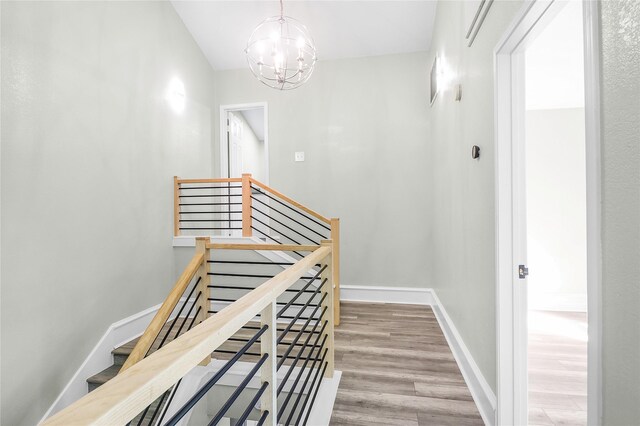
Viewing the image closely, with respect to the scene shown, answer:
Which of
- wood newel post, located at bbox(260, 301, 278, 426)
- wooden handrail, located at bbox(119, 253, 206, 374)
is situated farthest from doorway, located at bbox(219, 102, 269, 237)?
wood newel post, located at bbox(260, 301, 278, 426)

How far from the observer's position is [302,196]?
441 cm

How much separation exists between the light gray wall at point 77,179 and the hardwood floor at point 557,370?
325 cm

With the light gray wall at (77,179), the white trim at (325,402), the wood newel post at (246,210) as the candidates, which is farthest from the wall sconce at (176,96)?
the white trim at (325,402)

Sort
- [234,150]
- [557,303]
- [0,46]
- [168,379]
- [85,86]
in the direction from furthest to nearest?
[234,150] → [557,303] → [85,86] → [0,46] → [168,379]

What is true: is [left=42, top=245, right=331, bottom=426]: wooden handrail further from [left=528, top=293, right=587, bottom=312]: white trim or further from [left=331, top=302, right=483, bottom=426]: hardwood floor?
[left=528, top=293, right=587, bottom=312]: white trim

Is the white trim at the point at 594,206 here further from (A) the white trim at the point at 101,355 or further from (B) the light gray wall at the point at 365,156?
(B) the light gray wall at the point at 365,156

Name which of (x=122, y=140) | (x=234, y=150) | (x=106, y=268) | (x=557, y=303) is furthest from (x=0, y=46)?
(x=557, y=303)

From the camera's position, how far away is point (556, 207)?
4.02 m

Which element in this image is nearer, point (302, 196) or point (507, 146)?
point (507, 146)

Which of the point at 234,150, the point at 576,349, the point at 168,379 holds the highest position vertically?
the point at 234,150

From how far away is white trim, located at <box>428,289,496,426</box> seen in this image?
173 centimetres

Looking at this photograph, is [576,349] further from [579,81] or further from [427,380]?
[579,81]

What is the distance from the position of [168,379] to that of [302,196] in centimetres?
392

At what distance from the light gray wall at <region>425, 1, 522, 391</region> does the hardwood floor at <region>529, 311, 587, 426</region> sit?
18.7 inches
